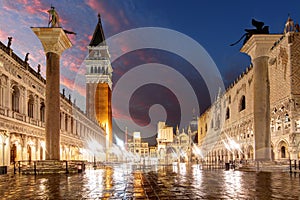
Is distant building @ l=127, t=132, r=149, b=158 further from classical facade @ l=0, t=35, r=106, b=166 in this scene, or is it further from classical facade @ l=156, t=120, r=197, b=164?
classical facade @ l=0, t=35, r=106, b=166

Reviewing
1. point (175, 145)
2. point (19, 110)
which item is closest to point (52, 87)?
point (19, 110)

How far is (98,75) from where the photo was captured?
327 feet

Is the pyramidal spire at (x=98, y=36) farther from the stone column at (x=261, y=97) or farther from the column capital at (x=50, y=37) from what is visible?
the stone column at (x=261, y=97)

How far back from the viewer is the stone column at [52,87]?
21.3 metres

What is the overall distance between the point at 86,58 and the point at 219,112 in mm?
43841

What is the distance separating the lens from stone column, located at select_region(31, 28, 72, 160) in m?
21.3

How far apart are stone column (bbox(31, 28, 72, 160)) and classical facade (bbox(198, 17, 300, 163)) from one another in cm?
1160

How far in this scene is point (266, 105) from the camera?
2195cm

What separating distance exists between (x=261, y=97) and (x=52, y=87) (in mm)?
12276

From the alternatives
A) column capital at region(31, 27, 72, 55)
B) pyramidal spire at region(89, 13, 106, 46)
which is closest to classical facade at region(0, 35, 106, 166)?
column capital at region(31, 27, 72, 55)

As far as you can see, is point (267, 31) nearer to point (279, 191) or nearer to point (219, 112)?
point (279, 191)

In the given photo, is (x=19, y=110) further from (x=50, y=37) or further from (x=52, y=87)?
(x=50, y=37)

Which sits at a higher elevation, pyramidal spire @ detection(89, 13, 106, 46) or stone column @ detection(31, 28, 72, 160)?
pyramidal spire @ detection(89, 13, 106, 46)

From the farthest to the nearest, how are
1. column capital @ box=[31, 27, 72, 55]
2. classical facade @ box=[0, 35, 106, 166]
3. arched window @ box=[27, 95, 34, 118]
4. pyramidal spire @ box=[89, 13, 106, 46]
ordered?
1. pyramidal spire @ box=[89, 13, 106, 46]
2. arched window @ box=[27, 95, 34, 118]
3. classical facade @ box=[0, 35, 106, 166]
4. column capital @ box=[31, 27, 72, 55]
